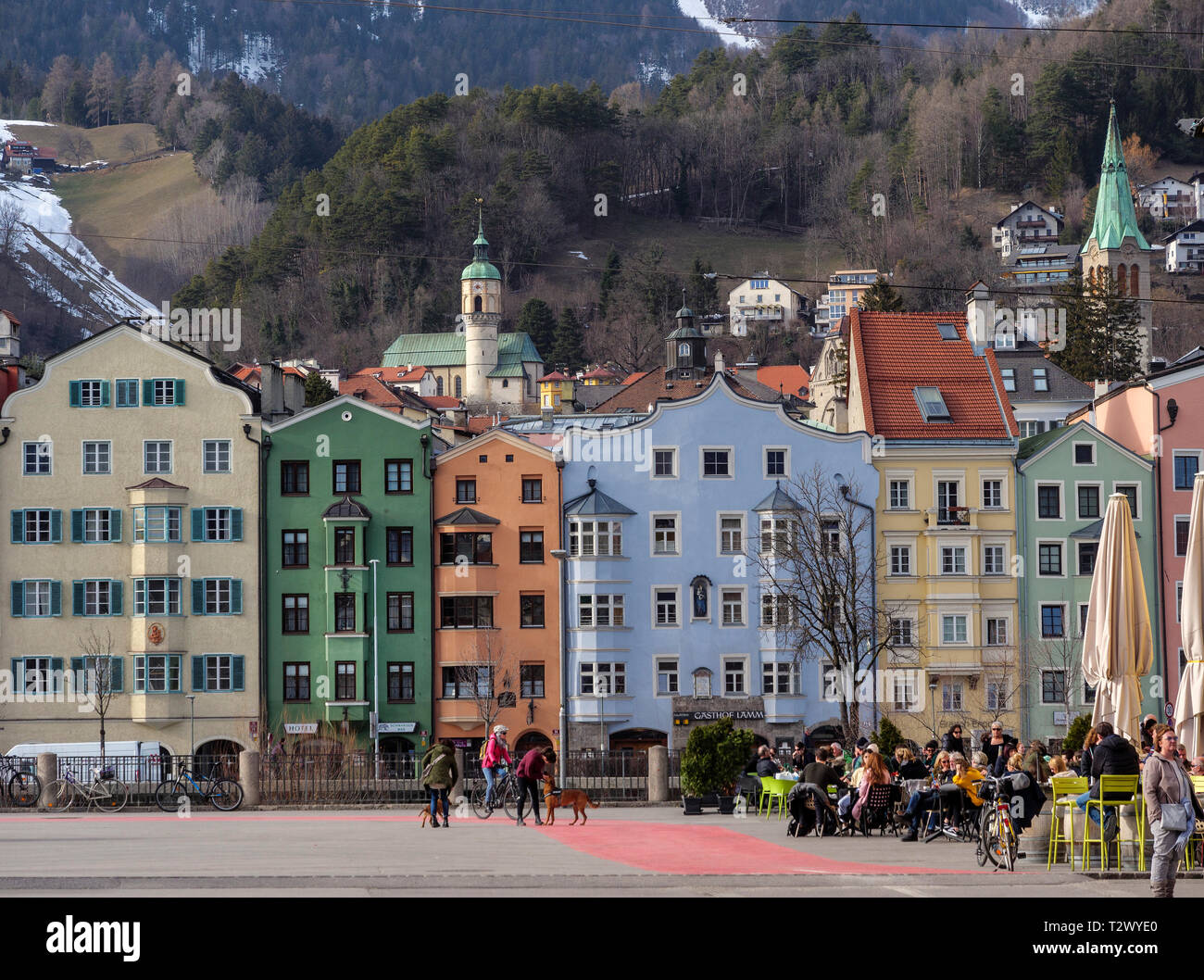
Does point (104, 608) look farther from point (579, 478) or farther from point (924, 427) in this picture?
point (924, 427)

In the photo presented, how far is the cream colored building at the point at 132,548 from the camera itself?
56.3m

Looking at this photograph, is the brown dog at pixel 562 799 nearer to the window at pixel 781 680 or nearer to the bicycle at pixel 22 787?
the bicycle at pixel 22 787

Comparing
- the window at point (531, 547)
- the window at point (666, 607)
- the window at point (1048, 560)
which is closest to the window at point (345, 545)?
the window at point (531, 547)

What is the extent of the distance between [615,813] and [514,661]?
23346mm

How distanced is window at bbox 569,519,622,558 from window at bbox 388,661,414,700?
6.14 m

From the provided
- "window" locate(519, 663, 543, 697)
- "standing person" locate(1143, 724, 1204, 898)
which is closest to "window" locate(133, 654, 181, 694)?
"window" locate(519, 663, 543, 697)

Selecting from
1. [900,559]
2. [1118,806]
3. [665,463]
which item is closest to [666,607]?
[665,463]

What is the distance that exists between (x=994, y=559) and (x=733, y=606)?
8347 mm

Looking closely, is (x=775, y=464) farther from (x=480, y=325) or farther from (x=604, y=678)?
(x=480, y=325)

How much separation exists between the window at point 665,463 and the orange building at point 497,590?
3103 millimetres

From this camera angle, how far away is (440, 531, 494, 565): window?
5741 cm

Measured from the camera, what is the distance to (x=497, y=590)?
5725 centimetres

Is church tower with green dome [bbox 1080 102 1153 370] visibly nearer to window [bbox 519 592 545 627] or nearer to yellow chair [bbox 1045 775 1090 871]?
window [bbox 519 592 545 627]
